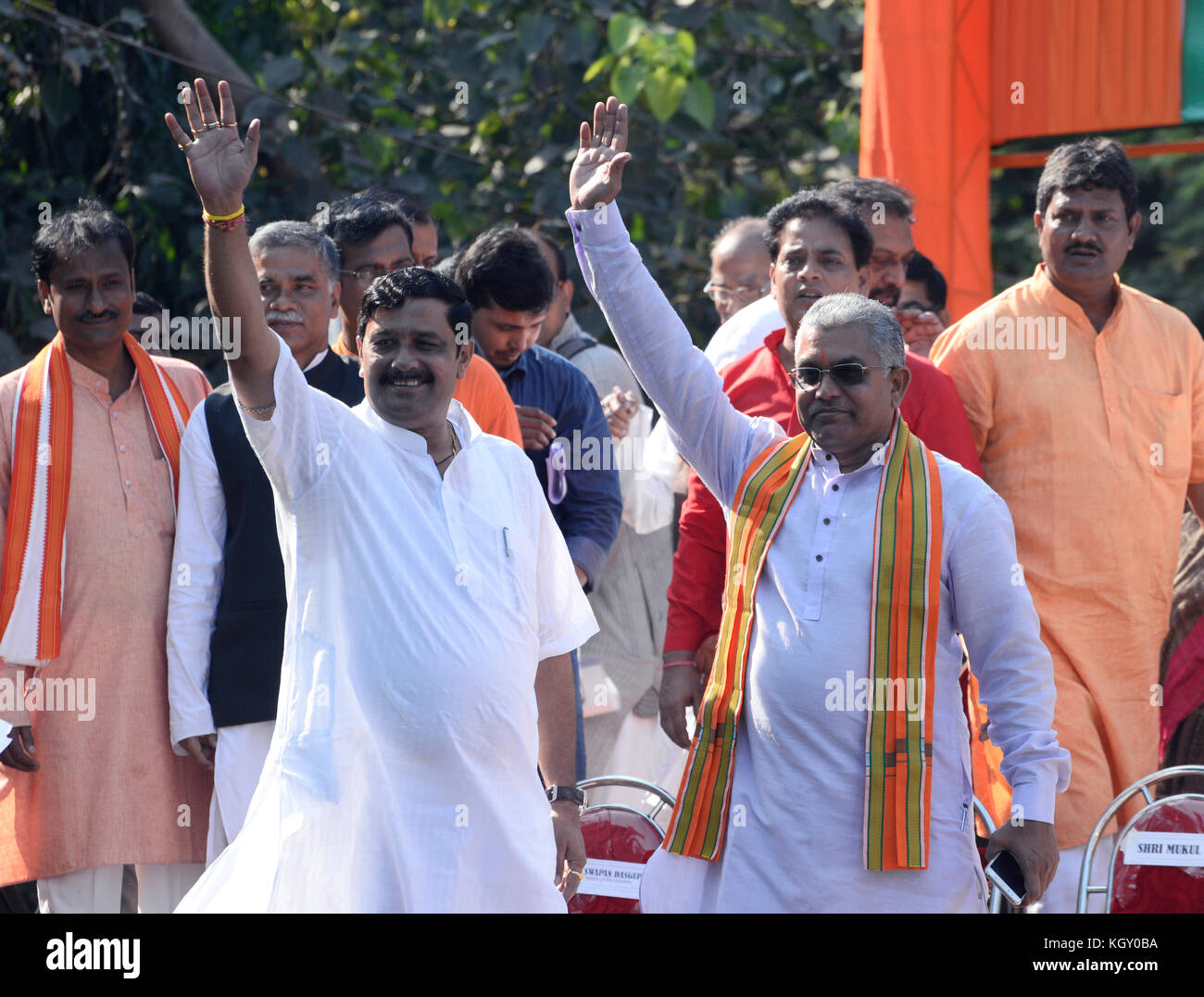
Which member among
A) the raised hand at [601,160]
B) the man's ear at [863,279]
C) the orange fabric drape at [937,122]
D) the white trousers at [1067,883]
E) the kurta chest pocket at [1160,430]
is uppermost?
the orange fabric drape at [937,122]

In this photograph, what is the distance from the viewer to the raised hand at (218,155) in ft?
10.6

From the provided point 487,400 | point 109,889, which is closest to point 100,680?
point 109,889

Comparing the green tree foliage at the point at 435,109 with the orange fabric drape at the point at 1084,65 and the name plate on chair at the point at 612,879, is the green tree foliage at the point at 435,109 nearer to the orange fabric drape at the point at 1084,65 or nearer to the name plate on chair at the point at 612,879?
the orange fabric drape at the point at 1084,65

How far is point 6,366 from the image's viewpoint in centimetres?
681

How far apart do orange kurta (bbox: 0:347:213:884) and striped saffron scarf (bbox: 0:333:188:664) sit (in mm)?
36

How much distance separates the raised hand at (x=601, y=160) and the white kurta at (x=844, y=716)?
707 millimetres

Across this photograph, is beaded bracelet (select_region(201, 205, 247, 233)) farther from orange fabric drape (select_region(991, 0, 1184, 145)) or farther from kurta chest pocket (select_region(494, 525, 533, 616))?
orange fabric drape (select_region(991, 0, 1184, 145))

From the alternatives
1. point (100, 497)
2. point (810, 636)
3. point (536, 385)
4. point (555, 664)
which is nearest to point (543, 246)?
point (536, 385)

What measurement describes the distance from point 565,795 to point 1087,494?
6.13ft

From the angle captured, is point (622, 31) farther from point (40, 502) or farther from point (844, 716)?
point (844, 716)

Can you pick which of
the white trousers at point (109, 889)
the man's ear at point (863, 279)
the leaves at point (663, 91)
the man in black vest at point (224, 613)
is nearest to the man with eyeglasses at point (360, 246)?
the man in black vest at point (224, 613)

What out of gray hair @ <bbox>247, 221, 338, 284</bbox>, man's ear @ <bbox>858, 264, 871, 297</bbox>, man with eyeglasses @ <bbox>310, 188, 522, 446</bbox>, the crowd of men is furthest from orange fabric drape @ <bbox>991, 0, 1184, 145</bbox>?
gray hair @ <bbox>247, 221, 338, 284</bbox>

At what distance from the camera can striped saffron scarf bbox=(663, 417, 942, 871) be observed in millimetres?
3410
